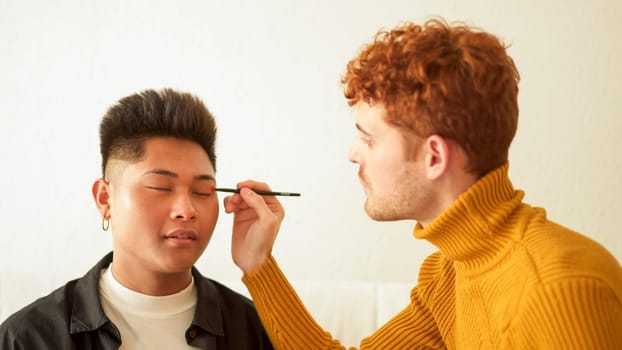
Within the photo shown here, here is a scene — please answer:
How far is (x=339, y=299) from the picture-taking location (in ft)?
6.69

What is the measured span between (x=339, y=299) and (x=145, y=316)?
65cm

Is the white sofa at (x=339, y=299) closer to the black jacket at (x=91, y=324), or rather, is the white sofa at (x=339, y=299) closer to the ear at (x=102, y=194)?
the black jacket at (x=91, y=324)

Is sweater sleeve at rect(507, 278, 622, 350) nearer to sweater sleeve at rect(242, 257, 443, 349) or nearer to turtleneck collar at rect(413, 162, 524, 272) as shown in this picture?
turtleneck collar at rect(413, 162, 524, 272)

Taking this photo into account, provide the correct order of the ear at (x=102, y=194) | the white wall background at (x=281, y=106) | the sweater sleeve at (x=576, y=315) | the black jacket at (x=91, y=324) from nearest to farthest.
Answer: the sweater sleeve at (x=576, y=315), the black jacket at (x=91, y=324), the ear at (x=102, y=194), the white wall background at (x=281, y=106)

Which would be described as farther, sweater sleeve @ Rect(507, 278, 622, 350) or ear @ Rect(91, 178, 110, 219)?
ear @ Rect(91, 178, 110, 219)

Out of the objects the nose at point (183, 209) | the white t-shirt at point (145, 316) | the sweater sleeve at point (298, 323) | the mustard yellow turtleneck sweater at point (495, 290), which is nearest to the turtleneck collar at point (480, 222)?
the mustard yellow turtleneck sweater at point (495, 290)

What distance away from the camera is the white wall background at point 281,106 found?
7.44 ft

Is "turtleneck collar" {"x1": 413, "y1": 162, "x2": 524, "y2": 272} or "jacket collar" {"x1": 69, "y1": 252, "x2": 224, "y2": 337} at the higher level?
"turtleneck collar" {"x1": 413, "y1": 162, "x2": 524, "y2": 272}

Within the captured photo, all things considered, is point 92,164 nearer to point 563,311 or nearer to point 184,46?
point 184,46

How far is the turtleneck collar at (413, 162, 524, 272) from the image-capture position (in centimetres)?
137

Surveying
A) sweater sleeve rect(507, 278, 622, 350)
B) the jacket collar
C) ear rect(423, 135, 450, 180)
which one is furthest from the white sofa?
sweater sleeve rect(507, 278, 622, 350)

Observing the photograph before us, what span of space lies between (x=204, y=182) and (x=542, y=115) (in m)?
1.23

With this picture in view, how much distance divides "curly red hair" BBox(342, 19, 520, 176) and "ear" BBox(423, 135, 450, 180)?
0.02 m

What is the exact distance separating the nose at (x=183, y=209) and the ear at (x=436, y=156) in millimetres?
516
